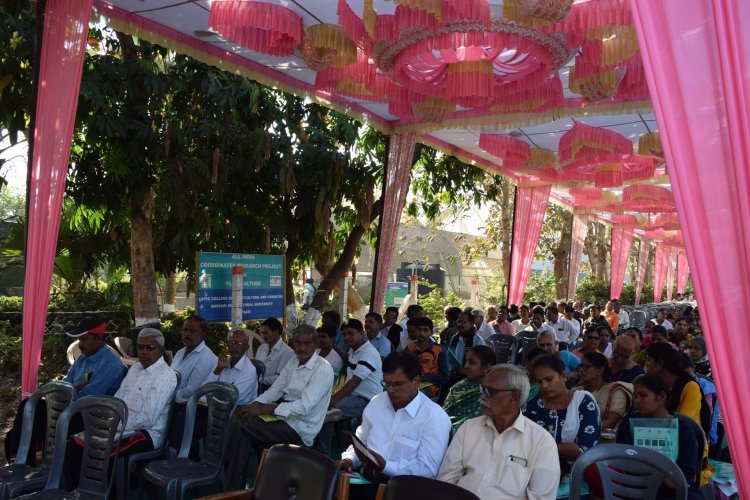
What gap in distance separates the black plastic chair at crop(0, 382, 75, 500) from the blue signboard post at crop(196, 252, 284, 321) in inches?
145

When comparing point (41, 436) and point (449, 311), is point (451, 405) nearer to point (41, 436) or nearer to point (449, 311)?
point (41, 436)

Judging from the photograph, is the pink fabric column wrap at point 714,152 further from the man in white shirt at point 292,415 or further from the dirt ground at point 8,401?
the dirt ground at point 8,401


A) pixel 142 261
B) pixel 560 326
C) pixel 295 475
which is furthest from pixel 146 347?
pixel 560 326

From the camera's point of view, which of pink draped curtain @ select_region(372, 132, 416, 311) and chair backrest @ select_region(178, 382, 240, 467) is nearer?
chair backrest @ select_region(178, 382, 240, 467)

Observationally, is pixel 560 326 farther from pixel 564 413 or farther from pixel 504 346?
pixel 564 413

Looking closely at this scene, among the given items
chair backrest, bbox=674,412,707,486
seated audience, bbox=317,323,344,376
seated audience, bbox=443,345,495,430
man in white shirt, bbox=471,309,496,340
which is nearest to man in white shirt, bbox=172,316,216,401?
seated audience, bbox=317,323,344,376

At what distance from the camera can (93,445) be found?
3.66m

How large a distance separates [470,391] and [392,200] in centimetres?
689

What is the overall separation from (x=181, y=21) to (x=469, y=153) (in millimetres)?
7167

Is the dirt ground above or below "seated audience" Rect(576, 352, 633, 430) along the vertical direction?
below

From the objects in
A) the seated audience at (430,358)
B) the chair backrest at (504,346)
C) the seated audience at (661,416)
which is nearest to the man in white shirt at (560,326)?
the chair backrest at (504,346)

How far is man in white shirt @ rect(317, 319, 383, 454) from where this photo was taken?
5.24 metres

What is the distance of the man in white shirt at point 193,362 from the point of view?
17.6 ft

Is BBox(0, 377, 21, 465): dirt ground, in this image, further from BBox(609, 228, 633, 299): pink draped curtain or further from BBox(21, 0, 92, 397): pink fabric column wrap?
BBox(609, 228, 633, 299): pink draped curtain
